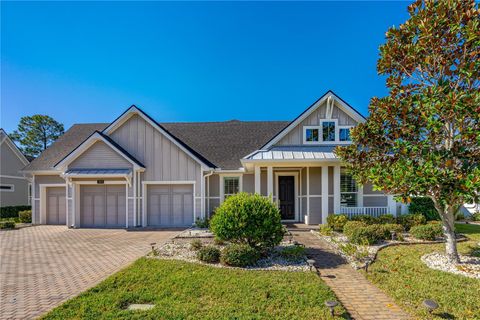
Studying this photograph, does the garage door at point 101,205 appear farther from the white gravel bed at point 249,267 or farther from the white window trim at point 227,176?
the white gravel bed at point 249,267

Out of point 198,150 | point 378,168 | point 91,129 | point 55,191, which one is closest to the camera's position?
point 378,168

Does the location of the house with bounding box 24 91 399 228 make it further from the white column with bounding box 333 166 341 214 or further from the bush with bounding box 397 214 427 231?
the bush with bounding box 397 214 427 231

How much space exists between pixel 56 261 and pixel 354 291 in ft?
27.4

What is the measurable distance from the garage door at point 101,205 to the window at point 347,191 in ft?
39.4

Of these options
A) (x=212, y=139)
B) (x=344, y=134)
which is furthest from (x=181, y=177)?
(x=344, y=134)

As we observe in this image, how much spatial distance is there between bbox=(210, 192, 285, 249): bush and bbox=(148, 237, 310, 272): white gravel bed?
480mm

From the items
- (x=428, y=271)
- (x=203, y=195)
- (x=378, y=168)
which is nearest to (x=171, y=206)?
(x=203, y=195)

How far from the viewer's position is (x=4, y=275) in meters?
6.59

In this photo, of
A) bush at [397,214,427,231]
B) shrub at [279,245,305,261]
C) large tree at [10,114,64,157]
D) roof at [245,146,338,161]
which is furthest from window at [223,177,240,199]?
large tree at [10,114,64,157]

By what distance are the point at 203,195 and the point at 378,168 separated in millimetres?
9248

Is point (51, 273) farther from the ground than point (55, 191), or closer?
closer

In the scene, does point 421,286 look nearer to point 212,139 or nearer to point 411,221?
point 411,221

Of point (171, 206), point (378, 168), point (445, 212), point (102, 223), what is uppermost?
point (378, 168)

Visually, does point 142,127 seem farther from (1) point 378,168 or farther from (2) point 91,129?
(1) point 378,168
